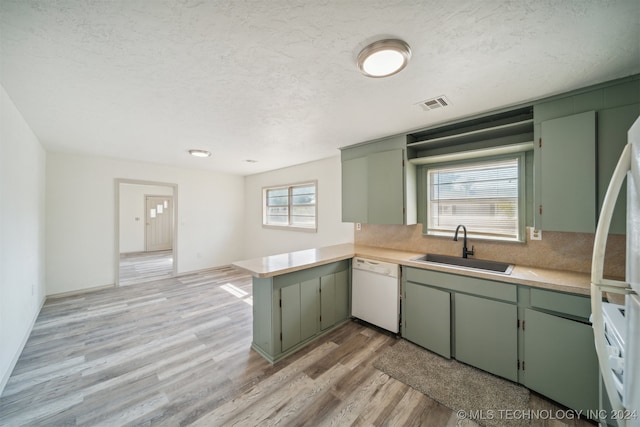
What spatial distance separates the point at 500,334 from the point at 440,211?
143cm

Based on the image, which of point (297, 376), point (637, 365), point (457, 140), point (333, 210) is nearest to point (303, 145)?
point (333, 210)

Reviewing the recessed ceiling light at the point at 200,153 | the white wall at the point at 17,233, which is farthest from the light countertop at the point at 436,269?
the recessed ceiling light at the point at 200,153

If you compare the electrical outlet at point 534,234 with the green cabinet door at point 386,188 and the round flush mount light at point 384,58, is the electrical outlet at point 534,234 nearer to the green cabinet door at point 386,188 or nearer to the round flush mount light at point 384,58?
the green cabinet door at point 386,188

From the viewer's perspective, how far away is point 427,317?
235 cm

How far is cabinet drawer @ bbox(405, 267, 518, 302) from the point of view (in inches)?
75.3

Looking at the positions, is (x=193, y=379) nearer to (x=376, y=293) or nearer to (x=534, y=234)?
(x=376, y=293)

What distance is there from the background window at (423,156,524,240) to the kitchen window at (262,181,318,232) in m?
2.13

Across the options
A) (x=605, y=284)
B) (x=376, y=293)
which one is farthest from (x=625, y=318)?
(x=376, y=293)

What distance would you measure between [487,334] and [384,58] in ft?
7.79

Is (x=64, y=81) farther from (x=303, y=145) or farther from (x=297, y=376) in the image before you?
(x=297, y=376)

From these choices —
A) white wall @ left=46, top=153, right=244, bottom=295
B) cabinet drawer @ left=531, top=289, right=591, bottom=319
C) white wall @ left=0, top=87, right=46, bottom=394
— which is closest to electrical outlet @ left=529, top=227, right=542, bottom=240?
cabinet drawer @ left=531, top=289, right=591, bottom=319

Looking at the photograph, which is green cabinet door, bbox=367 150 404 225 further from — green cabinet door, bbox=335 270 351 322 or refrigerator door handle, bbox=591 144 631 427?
refrigerator door handle, bbox=591 144 631 427

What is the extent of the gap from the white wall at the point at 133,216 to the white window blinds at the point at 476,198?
27.5 feet

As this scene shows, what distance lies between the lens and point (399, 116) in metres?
2.37
